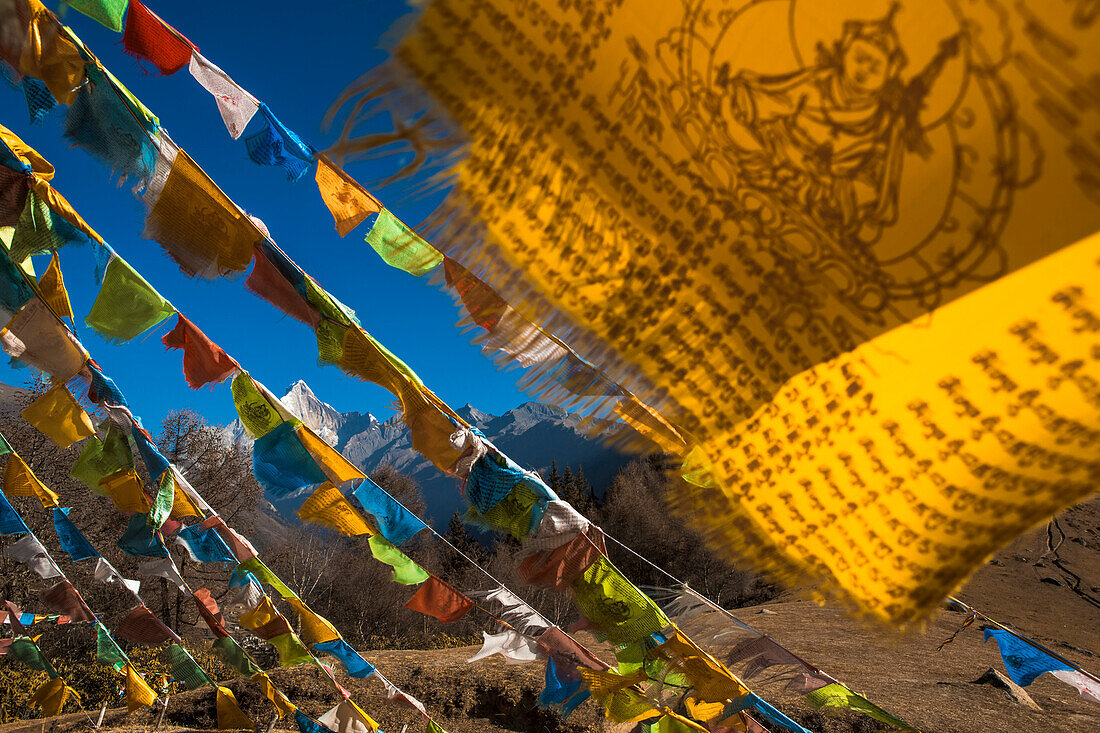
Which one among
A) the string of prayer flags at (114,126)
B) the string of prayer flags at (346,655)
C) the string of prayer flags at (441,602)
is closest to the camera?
the string of prayer flags at (114,126)

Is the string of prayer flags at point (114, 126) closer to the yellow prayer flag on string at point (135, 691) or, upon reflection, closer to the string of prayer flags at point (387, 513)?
the string of prayer flags at point (387, 513)

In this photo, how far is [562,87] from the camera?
1.02 metres

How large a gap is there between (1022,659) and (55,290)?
597cm

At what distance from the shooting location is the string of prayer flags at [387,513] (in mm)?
3551

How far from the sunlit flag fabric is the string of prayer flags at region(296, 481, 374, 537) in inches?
117

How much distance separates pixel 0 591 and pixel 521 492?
18888 mm

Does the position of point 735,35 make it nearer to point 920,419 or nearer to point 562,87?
point 562,87

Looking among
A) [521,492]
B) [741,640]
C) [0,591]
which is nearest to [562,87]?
[521,492]

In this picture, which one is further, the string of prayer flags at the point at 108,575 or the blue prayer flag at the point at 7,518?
the string of prayer flags at the point at 108,575

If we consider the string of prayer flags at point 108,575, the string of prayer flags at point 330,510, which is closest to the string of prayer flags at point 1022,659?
the string of prayer flags at point 330,510

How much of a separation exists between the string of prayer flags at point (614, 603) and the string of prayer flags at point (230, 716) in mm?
7179

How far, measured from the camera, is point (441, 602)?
4012 mm

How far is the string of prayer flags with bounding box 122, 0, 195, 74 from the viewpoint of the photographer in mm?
2521

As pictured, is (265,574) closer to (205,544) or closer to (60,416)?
(205,544)
